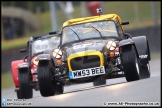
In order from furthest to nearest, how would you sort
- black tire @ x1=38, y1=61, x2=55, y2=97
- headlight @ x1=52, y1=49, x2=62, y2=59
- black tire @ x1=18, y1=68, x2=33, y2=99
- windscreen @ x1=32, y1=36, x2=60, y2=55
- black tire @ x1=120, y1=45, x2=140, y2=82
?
windscreen @ x1=32, y1=36, x2=60, y2=55, black tire @ x1=18, y1=68, x2=33, y2=99, headlight @ x1=52, y1=49, x2=62, y2=59, black tire @ x1=38, y1=61, x2=55, y2=97, black tire @ x1=120, y1=45, x2=140, y2=82

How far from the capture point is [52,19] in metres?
36.7

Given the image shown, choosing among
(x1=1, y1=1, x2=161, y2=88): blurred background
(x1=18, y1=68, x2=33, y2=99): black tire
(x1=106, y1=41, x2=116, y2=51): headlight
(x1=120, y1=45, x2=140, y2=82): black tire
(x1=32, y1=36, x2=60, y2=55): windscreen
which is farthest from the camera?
(x1=1, y1=1, x2=161, y2=88): blurred background

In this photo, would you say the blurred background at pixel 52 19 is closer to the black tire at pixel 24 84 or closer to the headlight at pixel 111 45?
the black tire at pixel 24 84

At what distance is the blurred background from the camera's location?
3127cm

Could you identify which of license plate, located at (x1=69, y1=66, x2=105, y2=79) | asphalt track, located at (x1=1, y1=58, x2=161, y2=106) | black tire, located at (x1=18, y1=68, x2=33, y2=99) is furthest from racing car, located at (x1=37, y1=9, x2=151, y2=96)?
black tire, located at (x1=18, y1=68, x2=33, y2=99)

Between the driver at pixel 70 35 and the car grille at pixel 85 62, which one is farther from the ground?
the driver at pixel 70 35

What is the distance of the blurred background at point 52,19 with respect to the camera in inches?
1231

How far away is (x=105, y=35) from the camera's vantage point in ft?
56.7

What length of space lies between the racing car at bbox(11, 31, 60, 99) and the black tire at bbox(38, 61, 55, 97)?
5.65ft

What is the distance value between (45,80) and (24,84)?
192 centimetres

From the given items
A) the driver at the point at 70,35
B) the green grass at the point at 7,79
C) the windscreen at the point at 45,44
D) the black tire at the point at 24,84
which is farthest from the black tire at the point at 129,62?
the green grass at the point at 7,79

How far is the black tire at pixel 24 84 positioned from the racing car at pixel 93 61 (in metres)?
0.93

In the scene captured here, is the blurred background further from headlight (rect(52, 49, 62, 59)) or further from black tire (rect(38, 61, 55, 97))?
black tire (rect(38, 61, 55, 97))

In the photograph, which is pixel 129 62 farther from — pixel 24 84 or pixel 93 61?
pixel 24 84
